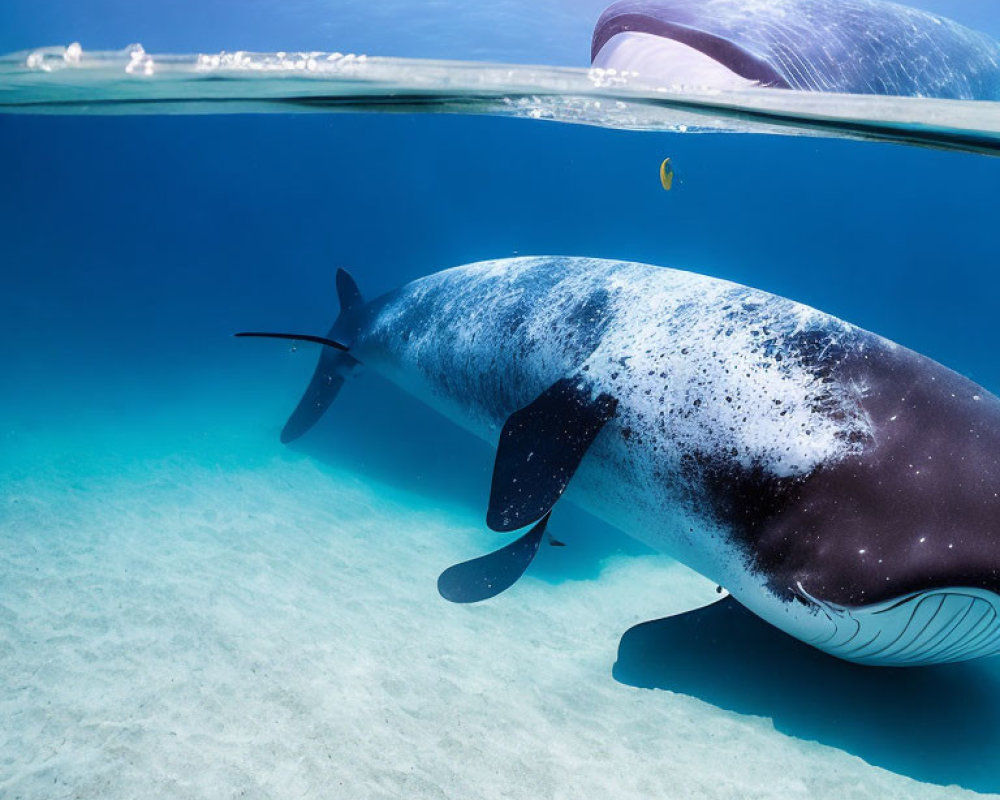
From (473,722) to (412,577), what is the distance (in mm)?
2733

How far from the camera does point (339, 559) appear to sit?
257 inches

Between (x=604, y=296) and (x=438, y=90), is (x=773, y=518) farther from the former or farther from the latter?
(x=438, y=90)

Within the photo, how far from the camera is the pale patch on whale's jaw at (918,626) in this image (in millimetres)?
2834

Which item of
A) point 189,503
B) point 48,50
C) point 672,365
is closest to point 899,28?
point 672,365

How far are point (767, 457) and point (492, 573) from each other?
2327mm

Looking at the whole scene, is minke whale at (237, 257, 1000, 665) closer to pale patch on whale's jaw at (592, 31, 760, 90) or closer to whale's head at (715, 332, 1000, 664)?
whale's head at (715, 332, 1000, 664)

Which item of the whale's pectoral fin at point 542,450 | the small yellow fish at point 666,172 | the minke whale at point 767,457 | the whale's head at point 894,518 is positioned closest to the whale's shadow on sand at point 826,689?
the minke whale at point 767,457

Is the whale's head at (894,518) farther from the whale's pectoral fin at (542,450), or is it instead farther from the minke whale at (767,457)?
the whale's pectoral fin at (542,450)

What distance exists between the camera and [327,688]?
3764 mm

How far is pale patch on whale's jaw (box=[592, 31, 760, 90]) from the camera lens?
4566mm

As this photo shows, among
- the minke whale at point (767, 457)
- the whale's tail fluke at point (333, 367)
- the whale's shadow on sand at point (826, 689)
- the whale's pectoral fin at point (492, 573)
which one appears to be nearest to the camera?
the minke whale at point (767, 457)

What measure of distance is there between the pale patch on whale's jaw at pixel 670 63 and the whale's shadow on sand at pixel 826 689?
3.99 m

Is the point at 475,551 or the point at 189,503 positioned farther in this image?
the point at 189,503

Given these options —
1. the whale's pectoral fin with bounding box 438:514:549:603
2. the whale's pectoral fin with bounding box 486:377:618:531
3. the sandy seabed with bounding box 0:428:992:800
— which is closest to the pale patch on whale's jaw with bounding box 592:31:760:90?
the whale's pectoral fin with bounding box 486:377:618:531
